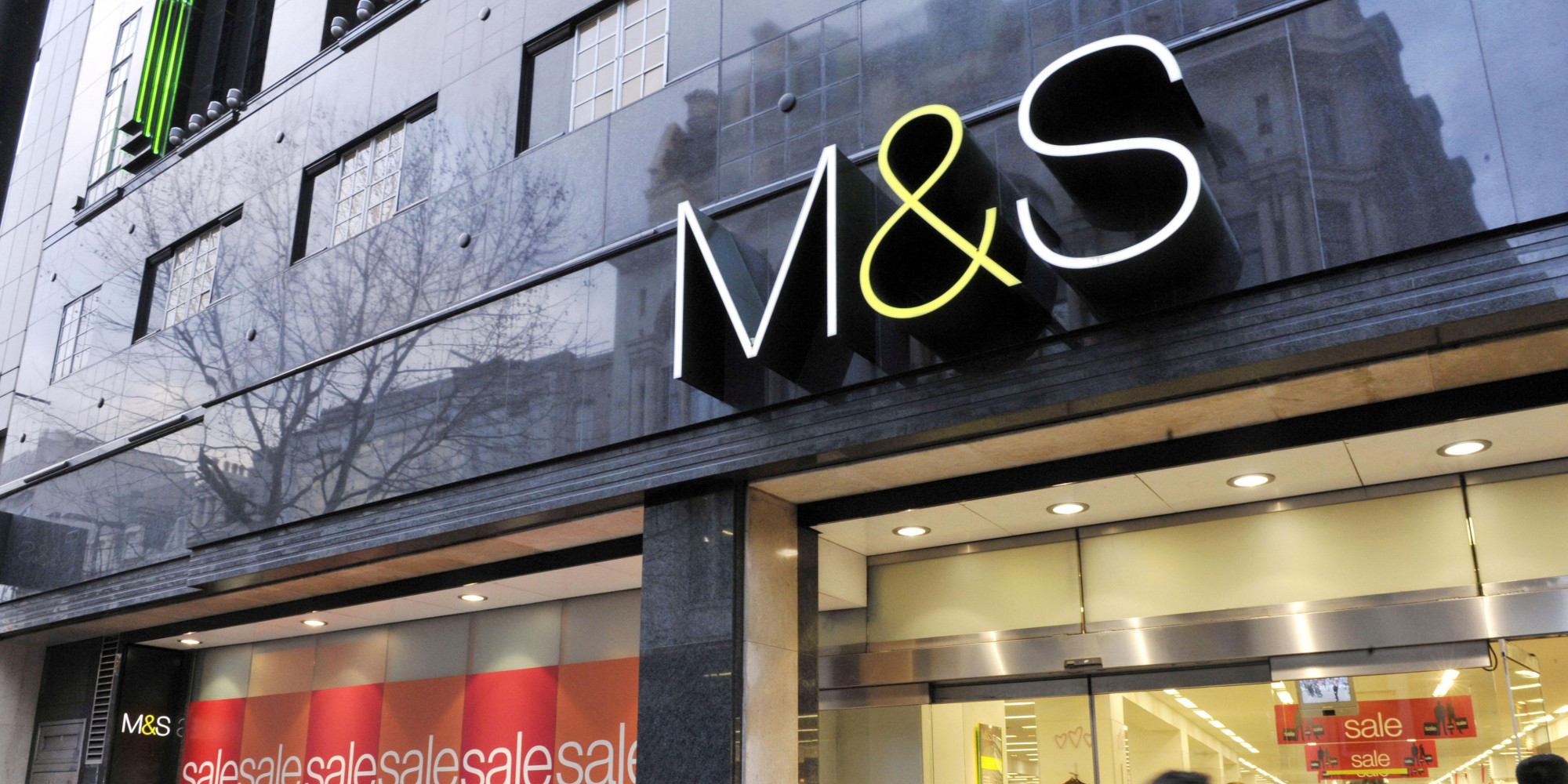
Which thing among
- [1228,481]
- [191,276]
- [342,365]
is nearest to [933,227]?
[1228,481]

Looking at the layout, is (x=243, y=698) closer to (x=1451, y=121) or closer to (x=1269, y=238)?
(x=1269, y=238)

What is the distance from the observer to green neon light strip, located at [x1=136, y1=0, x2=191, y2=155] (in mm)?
14578

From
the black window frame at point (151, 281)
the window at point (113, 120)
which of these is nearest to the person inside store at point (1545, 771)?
the black window frame at point (151, 281)

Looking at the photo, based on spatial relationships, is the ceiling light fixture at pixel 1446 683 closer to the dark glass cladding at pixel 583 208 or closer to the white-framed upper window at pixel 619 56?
the dark glass cladding at pixel 583 208

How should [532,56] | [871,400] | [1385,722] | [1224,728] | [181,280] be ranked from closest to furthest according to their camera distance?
[871,400] < [1385,722] < [1224,728] < [532,56] < [181,280]

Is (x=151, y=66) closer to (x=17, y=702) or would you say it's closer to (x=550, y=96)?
(x=550, y=96)

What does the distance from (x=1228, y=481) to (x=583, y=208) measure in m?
5.15

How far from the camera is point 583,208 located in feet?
30.1

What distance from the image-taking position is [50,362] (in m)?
15.6

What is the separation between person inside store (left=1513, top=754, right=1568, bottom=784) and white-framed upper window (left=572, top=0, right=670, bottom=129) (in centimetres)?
709

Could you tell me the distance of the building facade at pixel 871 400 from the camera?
232 inches

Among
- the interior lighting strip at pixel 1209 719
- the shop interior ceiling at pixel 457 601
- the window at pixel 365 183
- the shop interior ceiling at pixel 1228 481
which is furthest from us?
the window at pixel 365 183

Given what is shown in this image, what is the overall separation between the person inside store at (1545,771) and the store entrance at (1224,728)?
77.5 inches

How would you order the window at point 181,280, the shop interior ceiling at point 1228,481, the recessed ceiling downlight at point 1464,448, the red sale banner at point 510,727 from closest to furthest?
1. the shop interior ceiling at point 1228,481
2. the recessed ceiling downlight at point 1464,448
3. the red sale banner at point 510,727
4. the window at point 181,280
